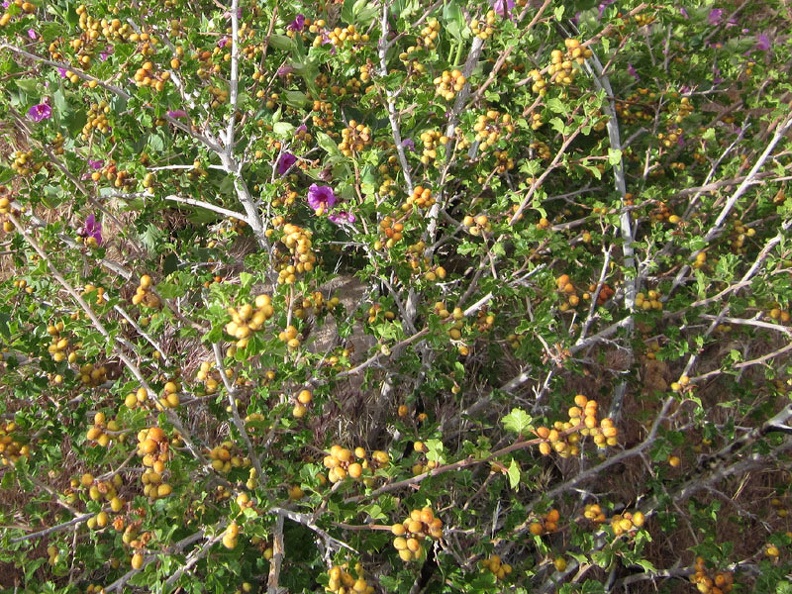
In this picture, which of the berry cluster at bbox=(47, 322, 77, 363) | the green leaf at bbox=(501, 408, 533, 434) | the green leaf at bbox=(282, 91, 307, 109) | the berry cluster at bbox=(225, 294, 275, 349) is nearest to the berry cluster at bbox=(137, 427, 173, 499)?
the berry cluster at bbox=(225, 294, 275, 349)

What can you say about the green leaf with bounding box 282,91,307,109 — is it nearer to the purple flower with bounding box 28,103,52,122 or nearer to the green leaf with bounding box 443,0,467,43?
the green leaf with bounding box 443,0,467,43

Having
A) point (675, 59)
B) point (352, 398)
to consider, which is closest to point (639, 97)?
point (675, 59)

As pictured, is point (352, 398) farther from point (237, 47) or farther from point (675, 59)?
point (675, 59)

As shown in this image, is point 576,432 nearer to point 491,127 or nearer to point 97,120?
point 491,127

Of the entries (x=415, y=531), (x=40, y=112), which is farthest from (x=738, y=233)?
(x=40, y=112)

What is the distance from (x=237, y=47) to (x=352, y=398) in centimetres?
136

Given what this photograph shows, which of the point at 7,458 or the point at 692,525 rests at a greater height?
the point at 7,458

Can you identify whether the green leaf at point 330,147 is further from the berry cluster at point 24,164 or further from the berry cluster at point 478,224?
the berry cluster at point 24,164

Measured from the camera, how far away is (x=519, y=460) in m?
2.20

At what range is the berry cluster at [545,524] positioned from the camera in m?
1.69

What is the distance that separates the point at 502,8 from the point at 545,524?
1879 millimetres

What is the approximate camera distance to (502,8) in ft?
7.91

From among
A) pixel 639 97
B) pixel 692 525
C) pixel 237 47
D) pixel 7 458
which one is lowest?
pixel 692 525

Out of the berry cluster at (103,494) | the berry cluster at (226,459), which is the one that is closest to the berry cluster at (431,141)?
the berry cluster at (226,459)
